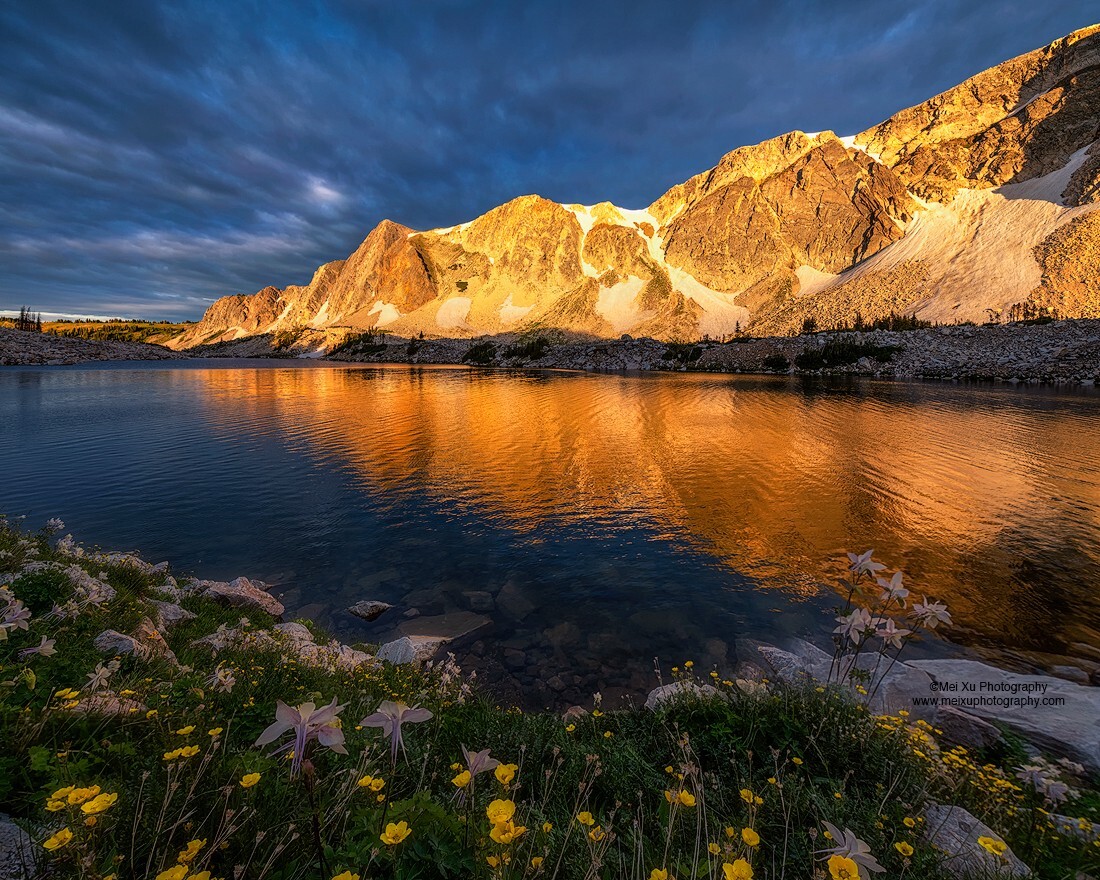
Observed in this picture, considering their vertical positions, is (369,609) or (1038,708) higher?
(1038,708)

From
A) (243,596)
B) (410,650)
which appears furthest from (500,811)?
(243,596)

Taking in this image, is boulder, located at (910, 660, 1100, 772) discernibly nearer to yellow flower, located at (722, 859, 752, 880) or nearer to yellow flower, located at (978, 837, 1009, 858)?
yellow flower, located at (978, 837, 1009, 858)

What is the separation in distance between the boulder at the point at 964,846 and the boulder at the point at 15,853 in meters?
5.43

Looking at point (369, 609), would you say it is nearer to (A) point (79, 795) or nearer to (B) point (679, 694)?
(B) point (679, 694)

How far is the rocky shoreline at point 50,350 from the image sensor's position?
358 feet

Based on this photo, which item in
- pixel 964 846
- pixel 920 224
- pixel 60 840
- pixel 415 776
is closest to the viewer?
pixel 60 840

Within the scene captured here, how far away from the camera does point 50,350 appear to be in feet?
392

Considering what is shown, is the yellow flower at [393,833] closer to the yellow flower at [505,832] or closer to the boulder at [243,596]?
the yellow flower at [505,832]

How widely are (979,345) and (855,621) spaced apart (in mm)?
93935

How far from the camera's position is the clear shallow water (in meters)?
10.6

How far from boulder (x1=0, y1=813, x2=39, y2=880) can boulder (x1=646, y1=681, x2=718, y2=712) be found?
563cm

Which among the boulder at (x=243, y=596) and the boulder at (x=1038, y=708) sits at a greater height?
the boulder at (x=1038, y=708)

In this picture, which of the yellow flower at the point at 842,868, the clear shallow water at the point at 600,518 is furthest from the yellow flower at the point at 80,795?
the clear shallow water at the point at 600,518

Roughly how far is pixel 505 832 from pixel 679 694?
16.2 feet
